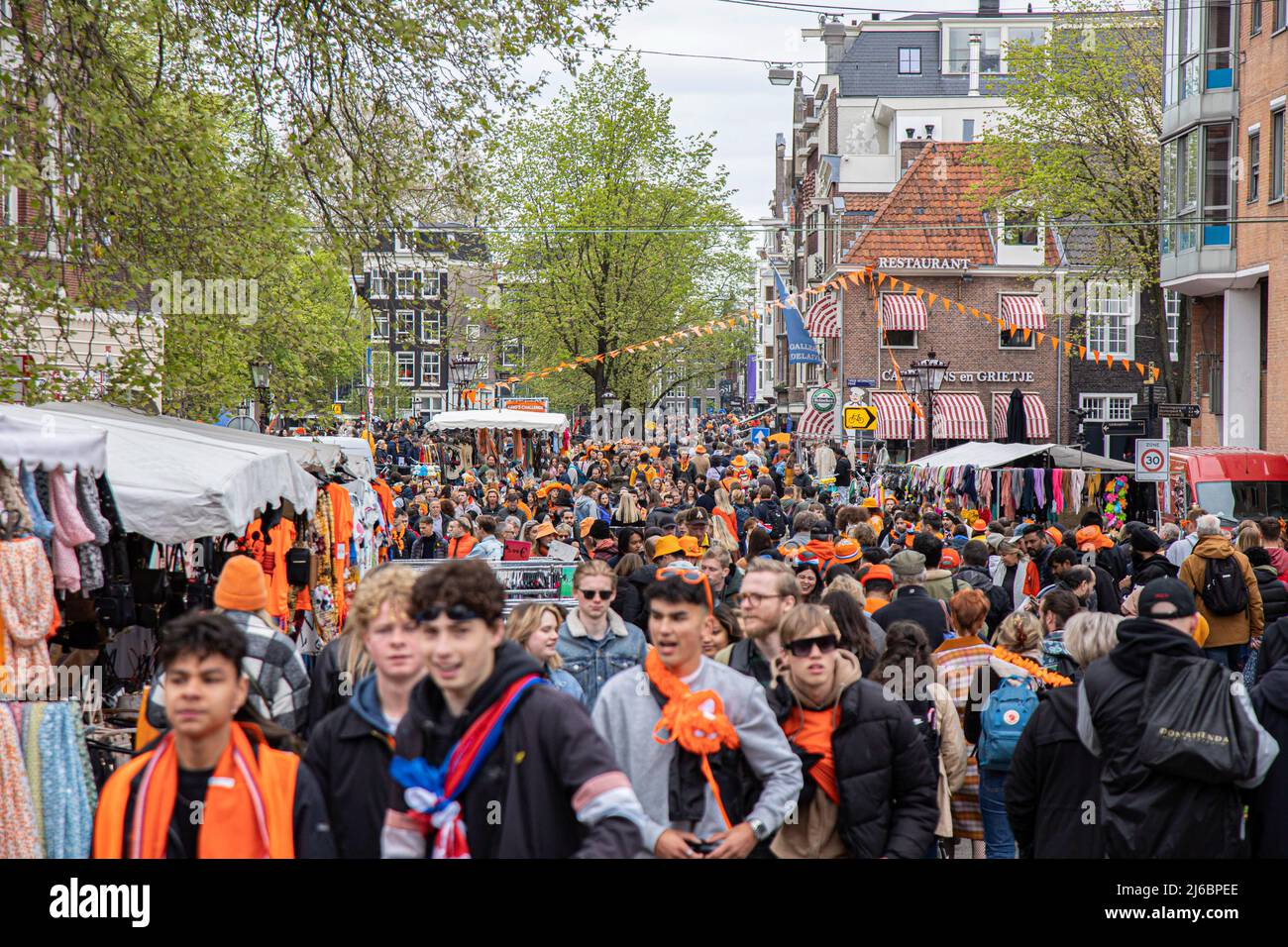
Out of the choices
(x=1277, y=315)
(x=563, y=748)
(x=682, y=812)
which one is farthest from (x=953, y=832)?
(x=1277, y=315)

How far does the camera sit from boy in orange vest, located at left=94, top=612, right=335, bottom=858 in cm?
425

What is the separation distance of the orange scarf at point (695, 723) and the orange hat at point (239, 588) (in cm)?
208

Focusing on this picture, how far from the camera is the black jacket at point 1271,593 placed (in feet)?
39.0

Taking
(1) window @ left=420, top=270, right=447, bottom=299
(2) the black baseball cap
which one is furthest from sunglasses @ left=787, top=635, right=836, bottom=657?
(1) window @ left=420, top=270, right=447, bottom=299

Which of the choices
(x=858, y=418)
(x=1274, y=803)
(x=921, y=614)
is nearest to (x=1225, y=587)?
(x=921, y=614)

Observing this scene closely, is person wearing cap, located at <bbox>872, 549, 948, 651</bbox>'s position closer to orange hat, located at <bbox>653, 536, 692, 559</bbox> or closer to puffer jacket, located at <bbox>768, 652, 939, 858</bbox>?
orange hat, located at <bbox>653, 536, 692, 559</bbox>

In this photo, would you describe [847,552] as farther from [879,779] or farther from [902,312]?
[902,312]

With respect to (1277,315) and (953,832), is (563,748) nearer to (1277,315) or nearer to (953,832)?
(953,832)

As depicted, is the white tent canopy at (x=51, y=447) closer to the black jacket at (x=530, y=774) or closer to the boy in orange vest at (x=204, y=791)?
the boy in orange vest at (x=204, y=791)

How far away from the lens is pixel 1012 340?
47531mm

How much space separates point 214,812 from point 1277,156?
87.5 ft

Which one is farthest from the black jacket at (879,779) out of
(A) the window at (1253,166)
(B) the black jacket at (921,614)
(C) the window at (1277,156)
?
(A) the window at (1253,166)

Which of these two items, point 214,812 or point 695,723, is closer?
point 214,812

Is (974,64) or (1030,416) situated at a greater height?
(974,64)
